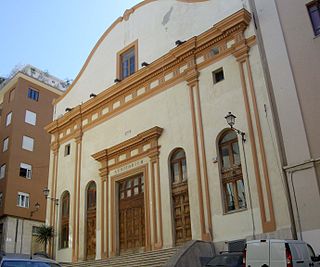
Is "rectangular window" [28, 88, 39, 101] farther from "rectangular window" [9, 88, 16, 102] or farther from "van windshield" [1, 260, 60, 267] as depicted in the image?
"van windshield" [1, 260, 60, 267]

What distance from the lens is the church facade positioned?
16.4m

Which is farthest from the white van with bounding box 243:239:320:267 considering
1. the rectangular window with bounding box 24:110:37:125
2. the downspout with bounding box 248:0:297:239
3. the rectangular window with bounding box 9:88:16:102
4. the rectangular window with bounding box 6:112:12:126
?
the rectangular window with bounding box 9:88:16:102

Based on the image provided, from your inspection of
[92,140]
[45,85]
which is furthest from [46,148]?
[92,140]

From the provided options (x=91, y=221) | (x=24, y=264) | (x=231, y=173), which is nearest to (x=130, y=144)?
(x=91, y=221)

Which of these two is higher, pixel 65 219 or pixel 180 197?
pixel 65 219

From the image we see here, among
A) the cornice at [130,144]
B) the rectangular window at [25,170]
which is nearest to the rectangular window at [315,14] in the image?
the cornice at [130,144]

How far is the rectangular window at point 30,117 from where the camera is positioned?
123ft

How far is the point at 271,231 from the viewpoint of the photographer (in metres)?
14.8

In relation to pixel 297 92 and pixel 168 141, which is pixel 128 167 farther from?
pixel 297 92

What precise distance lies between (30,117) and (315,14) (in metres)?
28.0

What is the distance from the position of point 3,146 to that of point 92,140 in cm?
1549

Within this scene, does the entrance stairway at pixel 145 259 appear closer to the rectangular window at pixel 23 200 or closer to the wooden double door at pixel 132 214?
the wooden double door at pixel 132 214

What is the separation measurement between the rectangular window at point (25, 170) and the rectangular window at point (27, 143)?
5.25 feet

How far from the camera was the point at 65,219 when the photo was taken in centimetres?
2425
